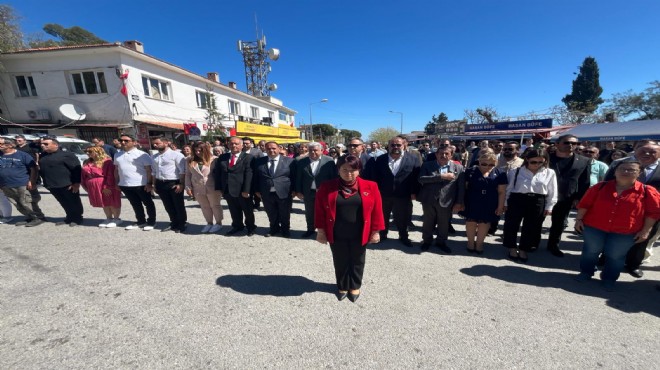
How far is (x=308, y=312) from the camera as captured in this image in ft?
8.45

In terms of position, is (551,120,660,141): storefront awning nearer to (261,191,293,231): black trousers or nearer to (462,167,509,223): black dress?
(462,167,509,223): black dress

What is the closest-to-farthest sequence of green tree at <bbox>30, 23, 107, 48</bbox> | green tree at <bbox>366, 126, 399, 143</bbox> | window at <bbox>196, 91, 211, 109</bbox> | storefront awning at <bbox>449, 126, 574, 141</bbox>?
window at <bbox>196, 91, 211, 109</bbox>
storefront awning at <bbox>449, 126, 574, 141</bbox>
green tree at <bbox>30, 23, 107, 48</bbox>
green tree at <bbox>366, 126, 399, 143</bbox>

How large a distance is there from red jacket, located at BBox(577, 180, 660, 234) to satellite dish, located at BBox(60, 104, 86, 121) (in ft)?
65.7

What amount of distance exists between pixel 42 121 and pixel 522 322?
22132 millimetres

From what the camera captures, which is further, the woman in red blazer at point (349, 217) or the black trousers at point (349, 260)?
the black trousers at point (349, 260)

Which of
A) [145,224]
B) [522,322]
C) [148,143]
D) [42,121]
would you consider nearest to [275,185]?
[145,224]

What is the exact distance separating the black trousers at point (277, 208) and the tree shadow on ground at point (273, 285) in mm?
1522

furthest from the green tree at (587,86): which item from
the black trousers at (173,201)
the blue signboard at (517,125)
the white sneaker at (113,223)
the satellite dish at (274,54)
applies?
the white sneaker at (113,223)

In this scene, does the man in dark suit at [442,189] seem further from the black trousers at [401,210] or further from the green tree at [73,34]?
the green tree at [73,34]

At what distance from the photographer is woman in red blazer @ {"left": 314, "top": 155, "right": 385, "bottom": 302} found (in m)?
2.57

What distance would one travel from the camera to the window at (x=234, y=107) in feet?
77.0

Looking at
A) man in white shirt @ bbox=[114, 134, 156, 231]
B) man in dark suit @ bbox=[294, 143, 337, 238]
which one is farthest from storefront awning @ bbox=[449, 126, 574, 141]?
man in white shirt @ bbox=[114, 134, 156, 231]

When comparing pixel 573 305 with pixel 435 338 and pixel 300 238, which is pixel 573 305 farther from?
pixel 300 238

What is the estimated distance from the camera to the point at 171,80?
661 inches
